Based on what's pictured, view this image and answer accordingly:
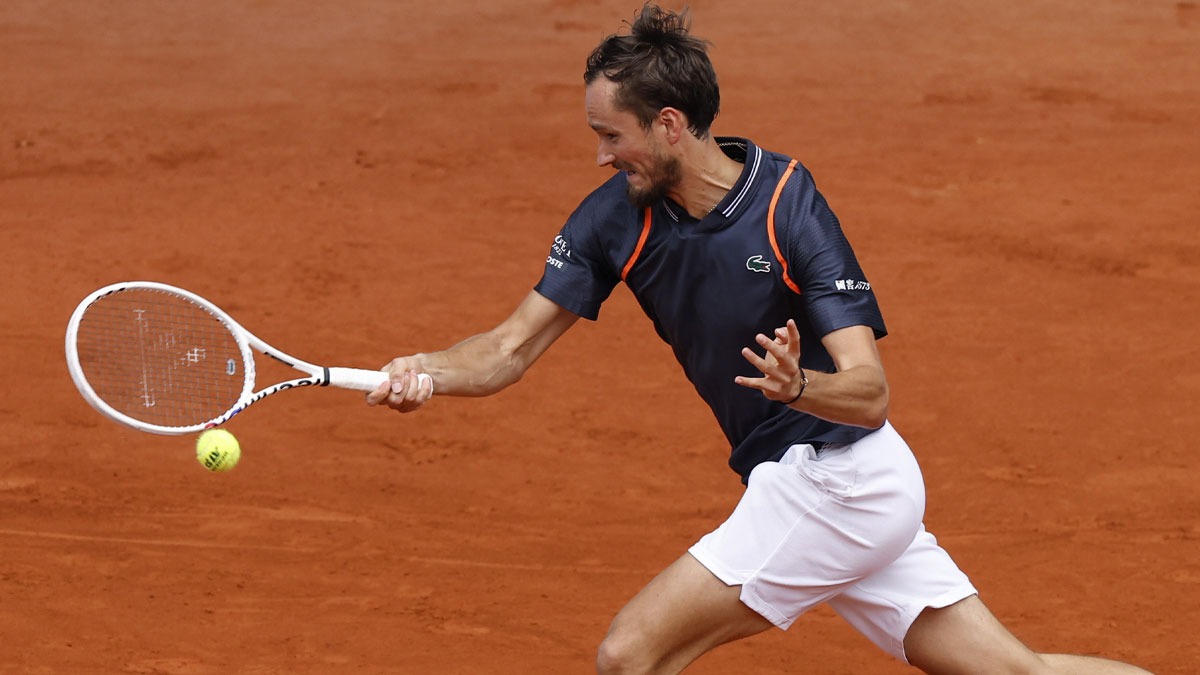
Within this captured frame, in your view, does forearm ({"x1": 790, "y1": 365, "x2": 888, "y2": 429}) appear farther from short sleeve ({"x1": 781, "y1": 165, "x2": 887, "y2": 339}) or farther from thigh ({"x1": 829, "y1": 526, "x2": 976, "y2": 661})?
thigh ({"x1": 829, "y1": 526, "x2": 976, "y2": 661})

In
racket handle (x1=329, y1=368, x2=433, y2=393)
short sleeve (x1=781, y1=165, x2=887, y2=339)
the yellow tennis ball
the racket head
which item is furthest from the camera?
the racket head

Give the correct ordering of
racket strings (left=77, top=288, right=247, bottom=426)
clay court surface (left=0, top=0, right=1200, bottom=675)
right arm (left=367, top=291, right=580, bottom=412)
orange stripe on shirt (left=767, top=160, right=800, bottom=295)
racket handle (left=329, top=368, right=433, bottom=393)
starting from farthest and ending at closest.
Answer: clay court surface (left=0, top=0, right=1200, bottom=675) < racket strings (left=77, top=288, right=247, bottom=426) < right arm (left=367, top=291, right=580, bottom=412) < racket handle (left=329, top=368, right=433, bottom=393) < orange stripe on shirt (left=767, top=160, right=800, bottom=295)

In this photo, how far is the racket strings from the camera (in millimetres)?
5972

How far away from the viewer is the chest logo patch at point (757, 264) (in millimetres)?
4609

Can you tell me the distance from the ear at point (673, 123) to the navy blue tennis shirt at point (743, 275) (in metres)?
0.20

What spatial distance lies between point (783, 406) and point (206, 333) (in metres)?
2.94

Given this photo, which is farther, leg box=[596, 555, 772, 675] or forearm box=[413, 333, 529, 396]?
forearm box=[413, 333, 529, 396]

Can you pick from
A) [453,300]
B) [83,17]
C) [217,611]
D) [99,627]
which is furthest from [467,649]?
[83,17]

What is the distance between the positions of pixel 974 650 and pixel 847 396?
2.89 feet

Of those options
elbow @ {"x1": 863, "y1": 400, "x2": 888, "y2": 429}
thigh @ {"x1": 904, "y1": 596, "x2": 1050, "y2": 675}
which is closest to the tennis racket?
elbow @ {"x1": 863, "y1": 400, "x2": 888, "y2": 429}

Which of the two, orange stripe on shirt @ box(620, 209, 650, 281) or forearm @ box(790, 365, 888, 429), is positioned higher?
orange stripe on shirt @ box(620, 209, 650, 281)

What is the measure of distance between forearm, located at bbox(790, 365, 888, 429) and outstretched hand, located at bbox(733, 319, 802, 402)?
0.03 meters

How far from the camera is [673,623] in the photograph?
4.54m

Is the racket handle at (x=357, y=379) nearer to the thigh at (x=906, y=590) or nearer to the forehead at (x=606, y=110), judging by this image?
the forehead at (x=606, y=110)
